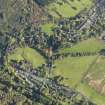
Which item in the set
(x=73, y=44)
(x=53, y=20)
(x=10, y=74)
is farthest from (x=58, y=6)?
(x=10, y=74)

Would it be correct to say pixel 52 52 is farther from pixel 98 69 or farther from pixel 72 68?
pixel 98 69

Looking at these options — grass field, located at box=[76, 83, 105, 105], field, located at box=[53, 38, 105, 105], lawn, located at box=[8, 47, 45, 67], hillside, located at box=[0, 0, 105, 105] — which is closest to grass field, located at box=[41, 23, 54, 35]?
hillside, located at box=[0, 0, 105, 105]

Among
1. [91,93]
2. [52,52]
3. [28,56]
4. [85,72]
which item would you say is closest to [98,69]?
[85,72]

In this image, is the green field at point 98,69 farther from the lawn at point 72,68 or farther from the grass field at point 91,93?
the grass field at point 91,93

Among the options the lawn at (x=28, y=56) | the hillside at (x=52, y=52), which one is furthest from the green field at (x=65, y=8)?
the lawn at (x=28, y=56)

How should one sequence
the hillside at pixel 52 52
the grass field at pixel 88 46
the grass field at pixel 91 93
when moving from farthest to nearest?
the grass field at pixel 88 46 < the grass field at pixel 91 93 < the hillside at pixel 52 52

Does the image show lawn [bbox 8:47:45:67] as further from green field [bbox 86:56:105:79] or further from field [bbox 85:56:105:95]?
green field [bbox 86:56:105:79]
